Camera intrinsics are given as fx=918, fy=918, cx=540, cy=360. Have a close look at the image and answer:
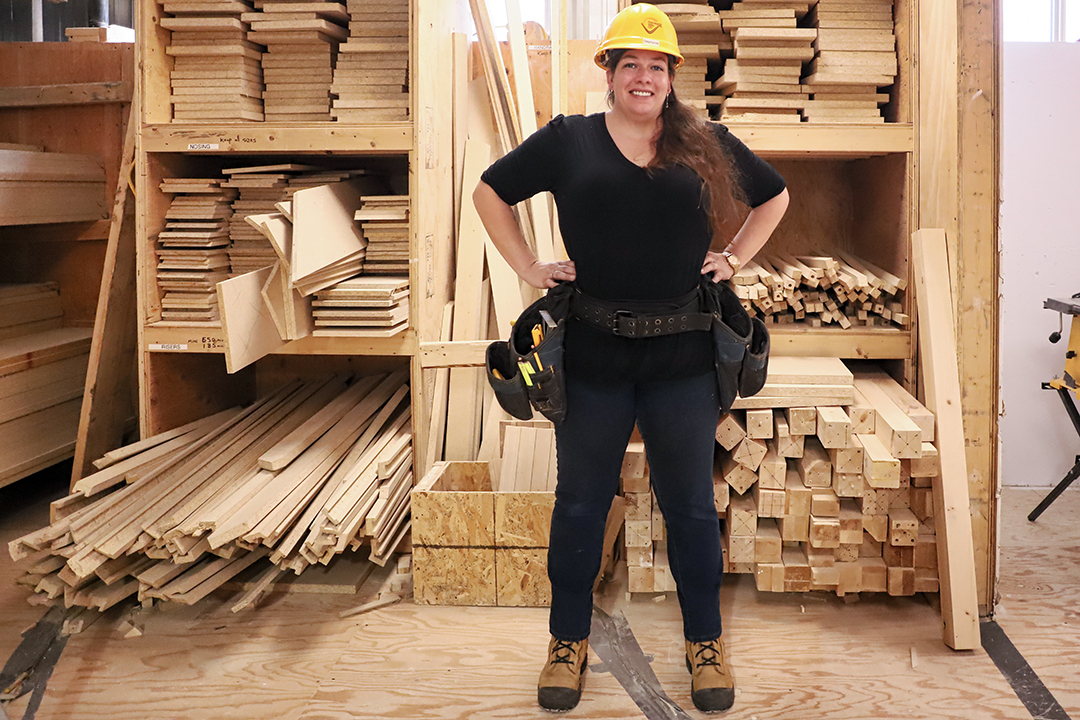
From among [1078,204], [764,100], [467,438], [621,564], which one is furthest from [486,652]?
[1078,204]

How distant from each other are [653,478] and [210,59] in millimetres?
2511

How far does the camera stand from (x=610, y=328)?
2.58 meters

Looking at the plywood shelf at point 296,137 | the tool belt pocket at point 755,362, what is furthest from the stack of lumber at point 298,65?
the tool belt pocket at point 755,362

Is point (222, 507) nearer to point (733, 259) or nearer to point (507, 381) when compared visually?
point (507, 381)

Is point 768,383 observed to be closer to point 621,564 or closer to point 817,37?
point 621,564

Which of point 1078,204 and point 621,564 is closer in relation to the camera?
point 621,564

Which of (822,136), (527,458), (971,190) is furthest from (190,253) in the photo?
(971,190)

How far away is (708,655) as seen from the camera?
109 inches

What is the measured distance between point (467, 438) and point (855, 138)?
77.8 inches

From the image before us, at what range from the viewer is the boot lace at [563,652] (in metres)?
2.78

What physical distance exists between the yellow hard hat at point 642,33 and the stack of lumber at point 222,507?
1.88 meters

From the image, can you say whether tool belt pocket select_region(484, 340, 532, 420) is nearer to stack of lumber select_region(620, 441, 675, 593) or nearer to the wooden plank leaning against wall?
stack of lumber select_region(620, 441, 675, 593)

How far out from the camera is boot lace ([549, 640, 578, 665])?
9.11ft

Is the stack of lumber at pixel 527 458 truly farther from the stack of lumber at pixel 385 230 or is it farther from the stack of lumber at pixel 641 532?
the stack of lumber at pixel 385 230
